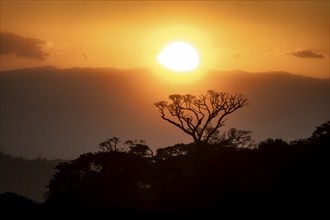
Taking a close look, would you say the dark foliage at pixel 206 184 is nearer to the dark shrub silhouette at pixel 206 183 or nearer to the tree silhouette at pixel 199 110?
the dark shrub silhouette at pixel 206 183

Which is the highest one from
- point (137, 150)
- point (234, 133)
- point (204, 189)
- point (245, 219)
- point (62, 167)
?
point (234, 133)

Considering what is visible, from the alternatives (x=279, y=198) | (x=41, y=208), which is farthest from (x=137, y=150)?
(x=279, y=198)

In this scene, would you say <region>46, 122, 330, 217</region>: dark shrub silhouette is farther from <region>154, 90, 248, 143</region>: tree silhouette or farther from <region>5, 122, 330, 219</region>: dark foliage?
<region>154, 90, 248, 143</region>: tree silhouette

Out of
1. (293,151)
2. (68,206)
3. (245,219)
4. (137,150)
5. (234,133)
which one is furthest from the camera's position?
(234,133)

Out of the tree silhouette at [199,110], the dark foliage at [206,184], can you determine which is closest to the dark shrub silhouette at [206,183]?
the dark foliage at [206,184]

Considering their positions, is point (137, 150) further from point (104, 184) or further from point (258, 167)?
point (258, 167)

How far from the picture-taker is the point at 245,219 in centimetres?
5069

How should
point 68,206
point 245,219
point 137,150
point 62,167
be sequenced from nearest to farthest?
A: 1. point 245,219
2. point 68,206
3. point 62,167
4. point 137,150

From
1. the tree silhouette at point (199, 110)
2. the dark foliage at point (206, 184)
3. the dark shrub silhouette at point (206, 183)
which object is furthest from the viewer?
the tree silhouette at point (199, 110)

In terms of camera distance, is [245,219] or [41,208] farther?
[41,208]

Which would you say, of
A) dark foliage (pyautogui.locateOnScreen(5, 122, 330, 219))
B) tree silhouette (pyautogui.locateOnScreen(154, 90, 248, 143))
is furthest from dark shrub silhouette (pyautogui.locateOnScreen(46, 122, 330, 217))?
tree silhouette (pyautogui.locateOnScreen(154, 90, 248, 143))

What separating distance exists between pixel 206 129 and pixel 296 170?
50014mm

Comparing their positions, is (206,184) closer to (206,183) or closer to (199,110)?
(206,183)

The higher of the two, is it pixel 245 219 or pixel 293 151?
pixel 293 151
